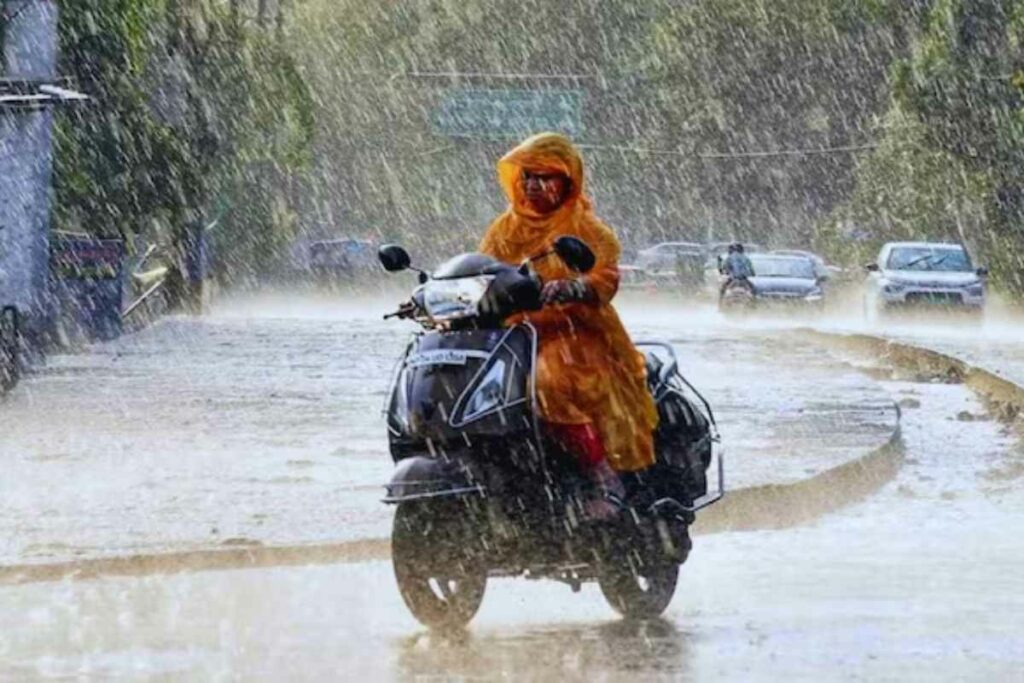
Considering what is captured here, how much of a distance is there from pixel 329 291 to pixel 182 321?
26.1 metres

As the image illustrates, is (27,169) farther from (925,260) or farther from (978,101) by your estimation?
(978,101)

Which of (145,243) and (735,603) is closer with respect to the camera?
(735,603)

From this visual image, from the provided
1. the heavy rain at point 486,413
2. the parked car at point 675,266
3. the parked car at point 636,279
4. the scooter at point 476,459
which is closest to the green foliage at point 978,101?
the heavy rain at point 486,413

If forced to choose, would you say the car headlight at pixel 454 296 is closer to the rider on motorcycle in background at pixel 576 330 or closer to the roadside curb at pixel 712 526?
the rider on motorcycle in background at pixel 576 330

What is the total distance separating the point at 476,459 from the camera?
9.07 metres

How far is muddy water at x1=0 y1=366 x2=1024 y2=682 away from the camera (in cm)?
858

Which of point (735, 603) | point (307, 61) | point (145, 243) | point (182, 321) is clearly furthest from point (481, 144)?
point (735, 603)

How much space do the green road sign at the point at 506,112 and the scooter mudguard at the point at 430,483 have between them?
208ft

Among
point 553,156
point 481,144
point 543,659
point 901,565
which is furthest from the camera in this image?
point 481,144

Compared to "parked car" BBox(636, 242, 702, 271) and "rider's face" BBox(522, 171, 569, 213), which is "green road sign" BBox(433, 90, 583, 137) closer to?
"parked car" BBox(636, 242, 702, 271)

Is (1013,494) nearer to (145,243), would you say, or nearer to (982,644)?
(982,644)

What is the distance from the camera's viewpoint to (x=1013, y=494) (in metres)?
15.8

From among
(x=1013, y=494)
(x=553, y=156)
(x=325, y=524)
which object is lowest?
(x=1013, y=494)

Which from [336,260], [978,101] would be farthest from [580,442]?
[336,260]
